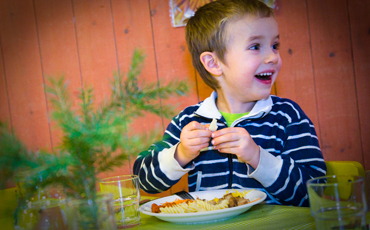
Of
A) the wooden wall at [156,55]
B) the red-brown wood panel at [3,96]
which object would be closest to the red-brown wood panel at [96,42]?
the wooden wall at [156,55]

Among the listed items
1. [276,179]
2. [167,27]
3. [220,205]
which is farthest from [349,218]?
[167,27]

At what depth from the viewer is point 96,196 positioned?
394 millimetres

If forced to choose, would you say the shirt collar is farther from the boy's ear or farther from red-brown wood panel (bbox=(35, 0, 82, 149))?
red-brown wood panel (bbox=(35, 0, 82, 149))

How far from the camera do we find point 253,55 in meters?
1.04

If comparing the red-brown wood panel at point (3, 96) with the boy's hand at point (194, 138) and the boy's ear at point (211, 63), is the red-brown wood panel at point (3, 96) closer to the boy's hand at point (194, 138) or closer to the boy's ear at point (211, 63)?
the boy's ear at point (211, 63)

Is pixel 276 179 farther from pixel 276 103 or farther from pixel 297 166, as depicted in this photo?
pixel 276 103

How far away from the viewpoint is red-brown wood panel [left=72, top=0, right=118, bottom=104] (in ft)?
6.03

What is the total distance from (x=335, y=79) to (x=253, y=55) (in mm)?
854

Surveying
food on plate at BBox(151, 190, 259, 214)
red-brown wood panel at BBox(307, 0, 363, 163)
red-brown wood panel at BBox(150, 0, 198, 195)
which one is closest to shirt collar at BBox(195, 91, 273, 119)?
food on plate at BBox(151, 190, 259, 214)

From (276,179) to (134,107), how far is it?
0.54m

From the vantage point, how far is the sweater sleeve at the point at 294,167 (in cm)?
84

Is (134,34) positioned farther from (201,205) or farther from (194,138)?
(201,205)

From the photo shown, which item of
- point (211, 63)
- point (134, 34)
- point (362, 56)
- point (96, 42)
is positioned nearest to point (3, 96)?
point (96, 42)

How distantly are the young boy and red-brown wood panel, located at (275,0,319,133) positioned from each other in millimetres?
607
